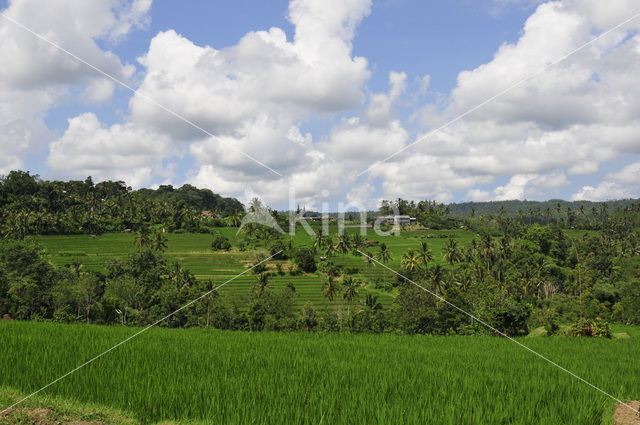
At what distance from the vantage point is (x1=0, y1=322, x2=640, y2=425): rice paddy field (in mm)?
5559

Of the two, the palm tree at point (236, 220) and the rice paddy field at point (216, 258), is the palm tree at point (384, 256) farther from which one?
the palm tree at point (236, 220)

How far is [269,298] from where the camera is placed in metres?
67.4

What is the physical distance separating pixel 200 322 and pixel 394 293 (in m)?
47.1

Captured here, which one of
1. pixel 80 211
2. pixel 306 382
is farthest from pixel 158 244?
pixel 306 382

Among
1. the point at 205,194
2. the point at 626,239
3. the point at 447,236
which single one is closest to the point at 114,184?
the point at 205,194

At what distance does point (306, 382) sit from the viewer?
724cm

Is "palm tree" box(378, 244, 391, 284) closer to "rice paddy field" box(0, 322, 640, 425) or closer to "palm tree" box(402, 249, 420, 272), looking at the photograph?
"palm tree" box(402, 249, 420, 272)

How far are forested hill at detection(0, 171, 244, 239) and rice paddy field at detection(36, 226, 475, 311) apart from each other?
345 cm

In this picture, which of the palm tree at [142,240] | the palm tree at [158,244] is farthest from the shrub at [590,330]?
the palm tree at [142,240]

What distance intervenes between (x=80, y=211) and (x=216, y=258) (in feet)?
174

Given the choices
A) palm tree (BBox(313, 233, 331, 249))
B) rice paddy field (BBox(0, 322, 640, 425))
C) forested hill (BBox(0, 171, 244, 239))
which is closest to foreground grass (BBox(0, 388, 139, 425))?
rice paddy field (BBox(0, 322, 640, 425))

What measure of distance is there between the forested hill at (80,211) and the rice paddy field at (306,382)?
10566cm

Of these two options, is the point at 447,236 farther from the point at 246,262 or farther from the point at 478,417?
the point at 478,417

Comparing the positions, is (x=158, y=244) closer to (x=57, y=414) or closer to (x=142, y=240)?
(x=142, y=240)
